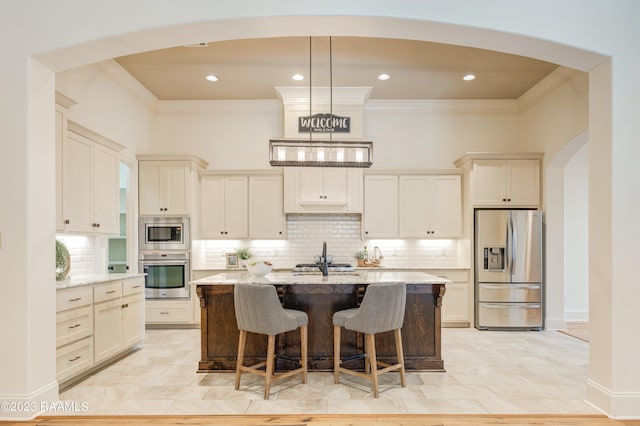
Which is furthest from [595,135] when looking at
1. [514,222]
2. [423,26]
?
[514,222]

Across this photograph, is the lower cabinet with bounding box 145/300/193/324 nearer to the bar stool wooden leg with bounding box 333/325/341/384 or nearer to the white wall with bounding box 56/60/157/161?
the white wall with bounding box 56/60/157/161

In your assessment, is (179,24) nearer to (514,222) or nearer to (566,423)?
(566,423)

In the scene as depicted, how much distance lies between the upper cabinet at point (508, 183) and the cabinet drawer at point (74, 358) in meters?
5.19

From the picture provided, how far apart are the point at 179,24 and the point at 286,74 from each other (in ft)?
8.77

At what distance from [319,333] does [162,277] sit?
3036 millimetres

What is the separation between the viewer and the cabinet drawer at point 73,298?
11.0ft

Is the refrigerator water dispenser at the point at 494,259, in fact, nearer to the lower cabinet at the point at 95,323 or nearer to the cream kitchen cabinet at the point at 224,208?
the cream kitchen cabinet at the point at 224,208

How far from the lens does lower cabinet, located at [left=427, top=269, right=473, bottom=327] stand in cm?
585

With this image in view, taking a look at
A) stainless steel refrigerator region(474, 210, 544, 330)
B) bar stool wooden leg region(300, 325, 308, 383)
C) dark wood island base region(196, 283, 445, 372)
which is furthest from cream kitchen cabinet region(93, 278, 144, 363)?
stainless steel refrigerator region(474, 210, 544, 330)

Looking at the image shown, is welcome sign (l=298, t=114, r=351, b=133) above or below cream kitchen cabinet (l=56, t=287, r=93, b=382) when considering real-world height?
above

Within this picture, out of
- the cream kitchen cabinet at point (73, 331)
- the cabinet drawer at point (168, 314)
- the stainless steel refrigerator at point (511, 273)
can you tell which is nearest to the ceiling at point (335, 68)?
the stainless steel refrigerator at point (511, 273)

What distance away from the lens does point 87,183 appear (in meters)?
4.13

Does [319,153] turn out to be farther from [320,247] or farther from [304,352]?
[320,247]

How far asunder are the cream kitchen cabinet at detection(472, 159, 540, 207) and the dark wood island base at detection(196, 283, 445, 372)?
2.58m
